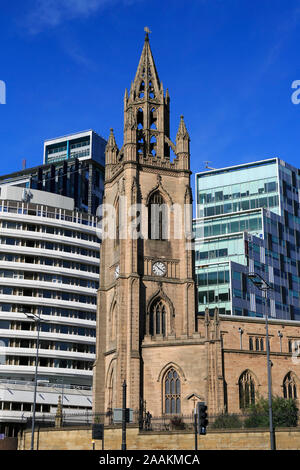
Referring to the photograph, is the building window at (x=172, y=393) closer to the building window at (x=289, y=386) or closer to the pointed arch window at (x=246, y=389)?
the pointed arch window at (x=246, y=389)

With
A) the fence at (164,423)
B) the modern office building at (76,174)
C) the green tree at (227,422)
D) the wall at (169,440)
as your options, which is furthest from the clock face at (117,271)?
the modern office building at (76,174)

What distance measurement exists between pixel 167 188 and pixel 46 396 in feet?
97.9

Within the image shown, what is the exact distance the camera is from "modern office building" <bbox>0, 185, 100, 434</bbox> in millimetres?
80875

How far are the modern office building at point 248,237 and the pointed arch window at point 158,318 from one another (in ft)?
96.9

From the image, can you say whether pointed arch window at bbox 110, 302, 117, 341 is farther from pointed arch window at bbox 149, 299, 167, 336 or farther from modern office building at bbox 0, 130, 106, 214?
modern office building at bbox 0, 130, 106, 214

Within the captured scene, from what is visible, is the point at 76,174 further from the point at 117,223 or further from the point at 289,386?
the point at 289,386

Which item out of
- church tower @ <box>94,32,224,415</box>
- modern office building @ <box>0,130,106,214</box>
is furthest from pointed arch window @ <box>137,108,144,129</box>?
modern office building @ <box>0,130,106,214</box>

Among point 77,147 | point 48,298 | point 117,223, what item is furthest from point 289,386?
point 77,147

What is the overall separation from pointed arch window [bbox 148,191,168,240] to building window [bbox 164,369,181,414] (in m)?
15.0

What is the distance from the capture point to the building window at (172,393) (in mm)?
56594

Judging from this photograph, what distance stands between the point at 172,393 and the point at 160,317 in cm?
868

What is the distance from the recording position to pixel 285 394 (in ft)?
186
